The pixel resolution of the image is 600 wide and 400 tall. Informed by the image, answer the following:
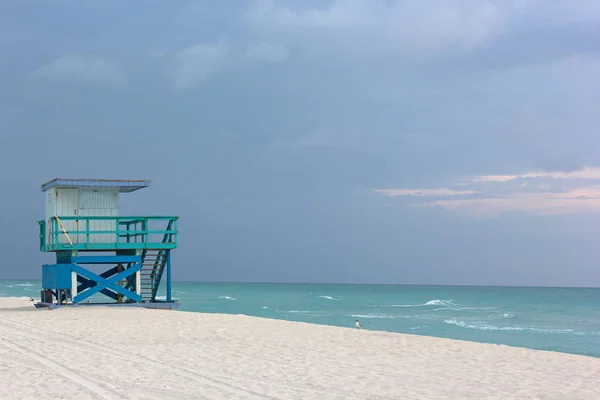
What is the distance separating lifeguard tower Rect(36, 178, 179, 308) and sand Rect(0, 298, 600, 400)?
5.86 meters

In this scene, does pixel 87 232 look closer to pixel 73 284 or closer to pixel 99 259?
pixel 99 259

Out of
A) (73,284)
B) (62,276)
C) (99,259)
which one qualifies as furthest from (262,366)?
(62,276)

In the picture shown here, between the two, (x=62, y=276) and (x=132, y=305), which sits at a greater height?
(x=62, y=276)

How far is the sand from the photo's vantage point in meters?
8.89

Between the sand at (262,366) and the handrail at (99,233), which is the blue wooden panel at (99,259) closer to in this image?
the handrail at (99,233)

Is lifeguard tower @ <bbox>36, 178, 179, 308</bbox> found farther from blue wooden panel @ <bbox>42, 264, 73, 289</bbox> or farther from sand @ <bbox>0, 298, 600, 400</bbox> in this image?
sand @ <bbox>0, 298, 600, 400</bbox>

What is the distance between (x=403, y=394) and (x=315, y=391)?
1.09 meters

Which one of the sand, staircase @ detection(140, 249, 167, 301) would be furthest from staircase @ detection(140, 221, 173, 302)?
the sand

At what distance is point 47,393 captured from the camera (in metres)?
8.41

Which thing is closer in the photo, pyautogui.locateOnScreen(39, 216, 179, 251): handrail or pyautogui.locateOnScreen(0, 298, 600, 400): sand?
pyautogui.locateOnScreen(0, 298, 600, 400): sand

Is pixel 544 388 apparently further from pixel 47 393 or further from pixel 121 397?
pixel 47 393

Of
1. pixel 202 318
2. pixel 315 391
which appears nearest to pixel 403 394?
pixel 315 391

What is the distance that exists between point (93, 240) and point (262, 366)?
44.4 ft

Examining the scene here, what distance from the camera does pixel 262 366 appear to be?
35.5ft
